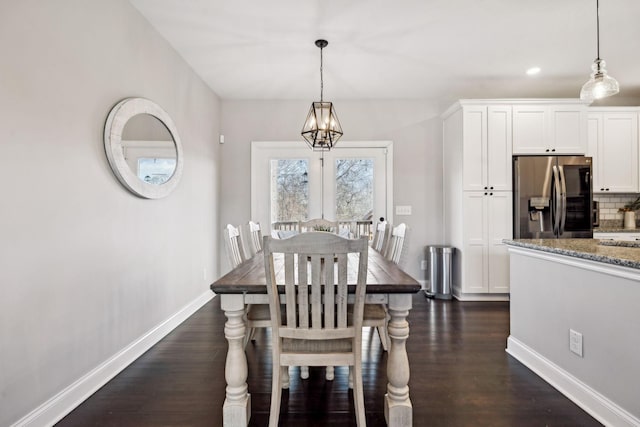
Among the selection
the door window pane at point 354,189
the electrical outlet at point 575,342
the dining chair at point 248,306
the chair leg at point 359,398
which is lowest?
the chair leg at point 359,398

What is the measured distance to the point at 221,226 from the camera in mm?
4387

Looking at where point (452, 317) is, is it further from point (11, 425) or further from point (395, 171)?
point (11, 425)

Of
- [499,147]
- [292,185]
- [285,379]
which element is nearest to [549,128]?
[499,147]

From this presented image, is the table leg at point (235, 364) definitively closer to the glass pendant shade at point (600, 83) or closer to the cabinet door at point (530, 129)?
the glass pendant shade at point (600, 83)

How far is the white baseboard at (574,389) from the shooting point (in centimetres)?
154

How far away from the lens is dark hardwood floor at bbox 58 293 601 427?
1668 millimetres

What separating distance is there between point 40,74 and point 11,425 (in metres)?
1.66

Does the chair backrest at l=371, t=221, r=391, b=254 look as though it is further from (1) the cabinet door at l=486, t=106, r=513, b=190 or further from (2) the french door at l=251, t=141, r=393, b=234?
(1) the cabinet door at l=486, t=106, r=513, b=190

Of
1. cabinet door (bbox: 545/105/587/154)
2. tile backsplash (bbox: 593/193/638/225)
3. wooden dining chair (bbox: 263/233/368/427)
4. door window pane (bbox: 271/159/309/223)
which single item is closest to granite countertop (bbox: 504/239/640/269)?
wooden dining chair (bbox: 263/233/368/427)

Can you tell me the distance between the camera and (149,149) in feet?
8.18

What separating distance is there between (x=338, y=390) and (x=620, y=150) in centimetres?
451

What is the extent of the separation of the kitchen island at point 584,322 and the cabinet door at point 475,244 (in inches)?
56.1

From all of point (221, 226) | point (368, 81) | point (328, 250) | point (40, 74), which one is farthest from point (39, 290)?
point (368, 81)

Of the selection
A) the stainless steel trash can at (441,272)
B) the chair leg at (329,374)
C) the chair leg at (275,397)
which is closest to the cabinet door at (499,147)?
the stainless steel trash can at (441,272)
